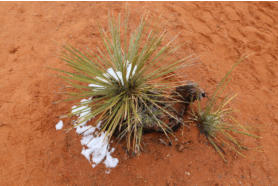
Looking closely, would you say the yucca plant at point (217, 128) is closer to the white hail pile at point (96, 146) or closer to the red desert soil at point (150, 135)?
the red desert soil at point (150, 135)

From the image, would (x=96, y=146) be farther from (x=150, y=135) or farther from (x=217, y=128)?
(x=217, y=128)

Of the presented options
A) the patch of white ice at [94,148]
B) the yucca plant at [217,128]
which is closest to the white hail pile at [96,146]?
the patch of white ice at [94,148]

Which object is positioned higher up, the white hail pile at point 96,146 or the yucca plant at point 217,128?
the white hail pile at point 96,146

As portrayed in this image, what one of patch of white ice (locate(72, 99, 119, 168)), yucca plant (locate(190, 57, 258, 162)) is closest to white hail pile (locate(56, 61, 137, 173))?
patch of white ice (locate(72, 99, 119, 168))

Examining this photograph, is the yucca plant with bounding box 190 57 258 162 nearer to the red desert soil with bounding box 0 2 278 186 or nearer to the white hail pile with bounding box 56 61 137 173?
the red desert soil with bounding box 0 2 278 186

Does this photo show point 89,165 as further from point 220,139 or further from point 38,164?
point 220,139

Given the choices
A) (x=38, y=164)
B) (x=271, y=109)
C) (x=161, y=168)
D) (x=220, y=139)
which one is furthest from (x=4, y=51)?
(x=271, y=109)

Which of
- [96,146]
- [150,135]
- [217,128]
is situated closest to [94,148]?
[96,146]

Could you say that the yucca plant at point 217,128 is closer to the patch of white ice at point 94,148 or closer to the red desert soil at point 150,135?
the red desert soil at point 150,135
